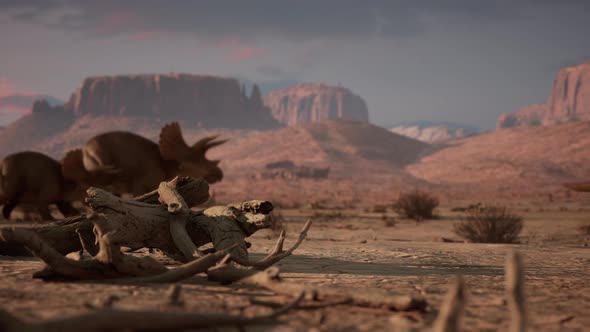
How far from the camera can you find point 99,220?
2.94 meters

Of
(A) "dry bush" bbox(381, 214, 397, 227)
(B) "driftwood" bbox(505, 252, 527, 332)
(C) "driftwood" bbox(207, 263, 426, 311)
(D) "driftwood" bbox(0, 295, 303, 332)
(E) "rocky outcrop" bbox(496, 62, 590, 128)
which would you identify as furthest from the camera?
(E) "rocky outcrop" bbox(496, 62, 590, 128)

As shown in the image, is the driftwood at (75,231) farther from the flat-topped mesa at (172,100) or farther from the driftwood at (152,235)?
the flat-topped mesa at (172,100)

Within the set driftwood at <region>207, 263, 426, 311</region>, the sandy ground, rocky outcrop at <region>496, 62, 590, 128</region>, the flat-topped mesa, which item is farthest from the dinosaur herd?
rocky outcrop at <region>496, 62, 590, 128</region>

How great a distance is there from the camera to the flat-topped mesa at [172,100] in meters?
122

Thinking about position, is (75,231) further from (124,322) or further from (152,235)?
(124,322)

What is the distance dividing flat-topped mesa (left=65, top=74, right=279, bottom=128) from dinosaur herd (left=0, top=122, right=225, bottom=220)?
107 m

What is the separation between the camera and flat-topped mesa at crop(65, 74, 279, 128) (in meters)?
122

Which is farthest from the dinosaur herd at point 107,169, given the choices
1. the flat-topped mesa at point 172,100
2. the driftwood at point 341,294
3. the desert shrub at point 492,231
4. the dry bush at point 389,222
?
the flat-topped mesa at point 172,100

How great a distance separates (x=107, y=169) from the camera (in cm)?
1070

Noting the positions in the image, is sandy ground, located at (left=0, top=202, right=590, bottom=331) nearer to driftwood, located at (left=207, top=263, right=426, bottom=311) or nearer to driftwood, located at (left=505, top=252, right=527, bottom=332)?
driftwood, located at (left=207, top=263, right=426, bottom=311)

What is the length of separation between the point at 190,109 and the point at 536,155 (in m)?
94.2

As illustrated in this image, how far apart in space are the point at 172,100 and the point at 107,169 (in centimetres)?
12100

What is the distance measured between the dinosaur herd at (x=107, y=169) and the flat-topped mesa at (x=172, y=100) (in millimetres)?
106841

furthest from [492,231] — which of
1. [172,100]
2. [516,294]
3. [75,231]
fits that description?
[172,100]
